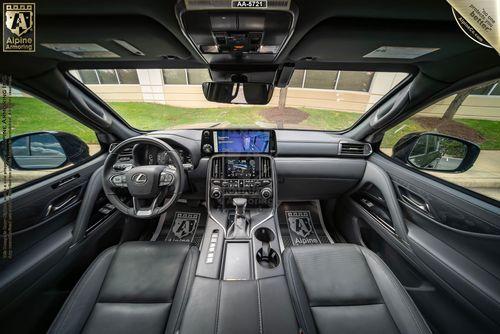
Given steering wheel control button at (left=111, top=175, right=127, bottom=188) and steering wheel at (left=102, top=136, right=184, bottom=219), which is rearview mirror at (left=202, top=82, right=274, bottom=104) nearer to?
steering wheel at (left=102, top=136, right=184, bottom=219)

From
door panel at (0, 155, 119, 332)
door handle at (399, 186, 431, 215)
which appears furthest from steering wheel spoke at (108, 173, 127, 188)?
door handle at (399, 186, 431, 215)

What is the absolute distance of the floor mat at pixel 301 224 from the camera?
2887 mm

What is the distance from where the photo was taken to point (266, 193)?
2.40 meters

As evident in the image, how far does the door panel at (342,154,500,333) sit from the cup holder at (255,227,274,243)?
115 cm

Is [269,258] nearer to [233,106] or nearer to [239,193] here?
[239,193]

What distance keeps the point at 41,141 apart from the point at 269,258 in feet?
7.87

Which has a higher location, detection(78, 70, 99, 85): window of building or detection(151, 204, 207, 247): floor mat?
detection(78, 70, 99, 85): window of building

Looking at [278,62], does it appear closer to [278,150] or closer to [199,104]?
[278,150]

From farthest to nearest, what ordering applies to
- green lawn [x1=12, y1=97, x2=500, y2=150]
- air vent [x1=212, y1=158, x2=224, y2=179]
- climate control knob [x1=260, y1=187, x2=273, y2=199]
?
air vent [x1=212, y1=158, x2=224, y2=179], climate control knob [x1=260, y1=187, x2=273, y2=199], green lawn [x1=12, y1=97, x2=500, y2=150]

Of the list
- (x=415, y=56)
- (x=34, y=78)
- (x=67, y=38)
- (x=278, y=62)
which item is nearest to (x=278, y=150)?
(x=278, y=62)

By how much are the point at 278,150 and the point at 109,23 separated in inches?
81.9

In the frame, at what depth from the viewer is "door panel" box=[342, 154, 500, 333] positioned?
1274mm

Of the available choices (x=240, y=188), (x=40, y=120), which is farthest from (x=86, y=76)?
(x=240, y=188)

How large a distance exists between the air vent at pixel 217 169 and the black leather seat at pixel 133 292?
916 mm
